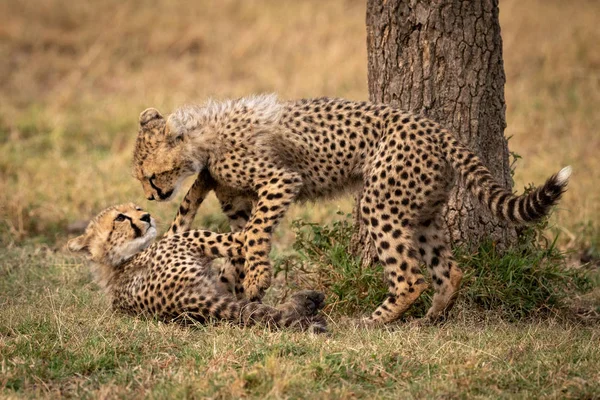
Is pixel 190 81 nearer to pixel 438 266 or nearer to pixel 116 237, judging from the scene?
pixel 116 237

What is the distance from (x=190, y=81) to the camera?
1133 cm

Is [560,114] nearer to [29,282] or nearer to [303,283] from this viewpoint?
[303,283]

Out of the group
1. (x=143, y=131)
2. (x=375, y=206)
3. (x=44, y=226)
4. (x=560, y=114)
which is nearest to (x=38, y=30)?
(x=44, y=226)

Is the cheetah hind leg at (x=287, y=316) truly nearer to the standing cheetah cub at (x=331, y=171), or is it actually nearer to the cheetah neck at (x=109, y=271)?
the standing cheetah cub at (x=331, y=171)

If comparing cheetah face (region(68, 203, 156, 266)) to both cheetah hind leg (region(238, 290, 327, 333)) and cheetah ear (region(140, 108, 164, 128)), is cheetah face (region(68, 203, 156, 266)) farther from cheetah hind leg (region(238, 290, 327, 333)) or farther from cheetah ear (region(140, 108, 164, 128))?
cheetah hind leg (region(238, 290, 327, 333))

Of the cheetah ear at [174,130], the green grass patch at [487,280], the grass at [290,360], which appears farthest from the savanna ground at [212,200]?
the cheetah ear at [174,130]

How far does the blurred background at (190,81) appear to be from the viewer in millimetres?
7617

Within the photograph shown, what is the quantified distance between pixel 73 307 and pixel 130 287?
0.40 meters

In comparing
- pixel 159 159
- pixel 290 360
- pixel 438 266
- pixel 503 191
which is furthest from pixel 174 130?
pixel 503 191

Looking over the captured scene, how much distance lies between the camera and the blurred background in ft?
25.0

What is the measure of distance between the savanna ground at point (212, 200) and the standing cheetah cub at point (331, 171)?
0.41 m

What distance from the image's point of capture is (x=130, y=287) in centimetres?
505

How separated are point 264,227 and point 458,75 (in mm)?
1429

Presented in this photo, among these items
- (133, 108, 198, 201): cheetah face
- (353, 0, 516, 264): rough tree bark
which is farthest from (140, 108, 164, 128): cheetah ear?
(353, 0, 516, 264): rough tree bark
